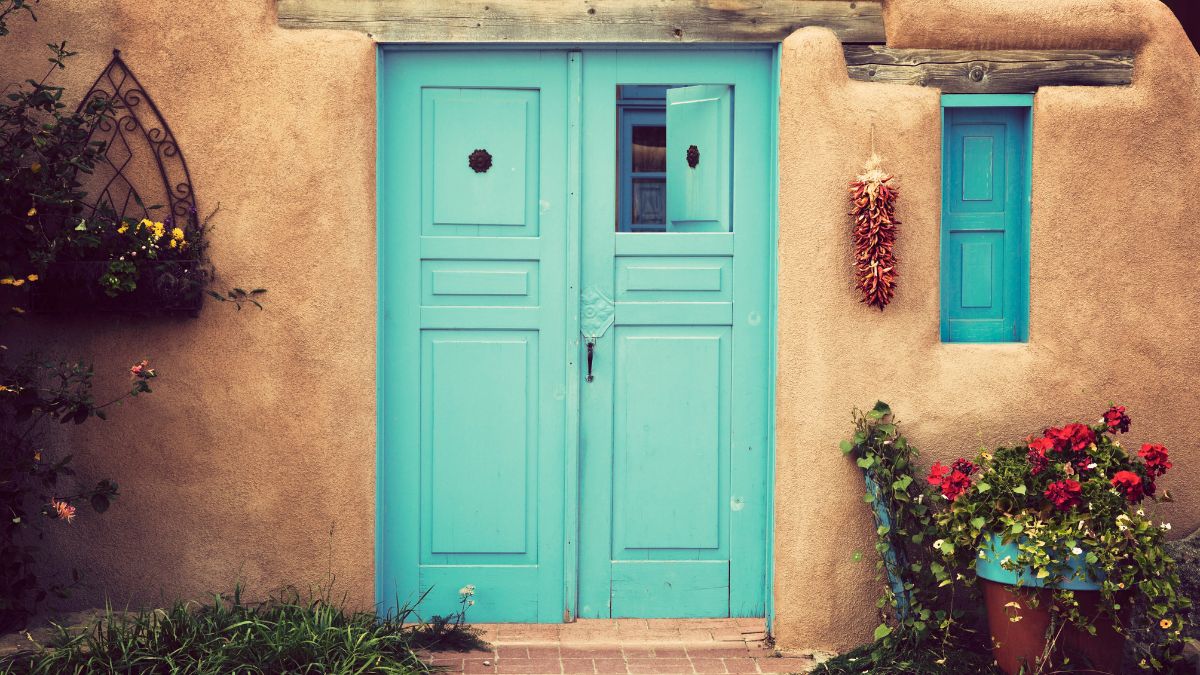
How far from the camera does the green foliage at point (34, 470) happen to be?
15.3ft

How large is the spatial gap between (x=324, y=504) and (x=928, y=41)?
319 cm

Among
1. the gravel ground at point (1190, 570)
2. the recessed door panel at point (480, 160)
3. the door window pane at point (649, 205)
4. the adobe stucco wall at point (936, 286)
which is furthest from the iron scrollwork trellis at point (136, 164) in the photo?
the gravel ground at point (1190, 570)

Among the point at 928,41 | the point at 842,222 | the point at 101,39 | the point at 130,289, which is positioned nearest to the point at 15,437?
the point at 130,289

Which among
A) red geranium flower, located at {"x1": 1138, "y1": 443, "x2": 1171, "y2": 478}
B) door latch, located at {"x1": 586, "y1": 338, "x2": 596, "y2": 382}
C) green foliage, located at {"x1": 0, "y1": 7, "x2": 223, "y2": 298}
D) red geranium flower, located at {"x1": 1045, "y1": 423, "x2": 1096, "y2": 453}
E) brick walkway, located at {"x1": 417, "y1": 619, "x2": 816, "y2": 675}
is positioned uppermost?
green foliage, located at {"x1": 0, "y1": 7, "x2": 223, "y2": 298}

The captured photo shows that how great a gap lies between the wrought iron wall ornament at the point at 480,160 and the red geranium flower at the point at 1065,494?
8.61 ft

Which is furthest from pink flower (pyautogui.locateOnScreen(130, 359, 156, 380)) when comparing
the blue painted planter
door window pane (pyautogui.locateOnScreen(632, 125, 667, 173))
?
the blue painted planter

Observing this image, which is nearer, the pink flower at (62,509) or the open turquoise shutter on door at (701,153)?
the pink flower at (62,509)

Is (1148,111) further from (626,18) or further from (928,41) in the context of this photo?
(626,18)

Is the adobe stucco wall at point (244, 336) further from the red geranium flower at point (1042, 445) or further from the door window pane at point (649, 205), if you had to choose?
the red geranium flower at point (1042, 445)

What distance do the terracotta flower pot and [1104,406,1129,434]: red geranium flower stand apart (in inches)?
22.6

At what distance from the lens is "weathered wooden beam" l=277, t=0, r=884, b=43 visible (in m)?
5.05

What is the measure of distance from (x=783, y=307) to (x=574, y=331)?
0.90m

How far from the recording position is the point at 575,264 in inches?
205

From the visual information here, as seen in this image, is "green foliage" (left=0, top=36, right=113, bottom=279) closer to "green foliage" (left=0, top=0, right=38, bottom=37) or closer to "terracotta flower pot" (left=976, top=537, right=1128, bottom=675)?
"green foliage" (left=0, top=0, right=38, bottom=37)
